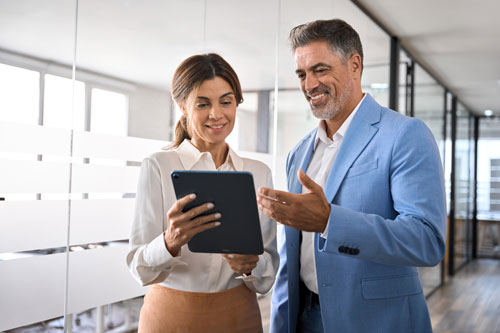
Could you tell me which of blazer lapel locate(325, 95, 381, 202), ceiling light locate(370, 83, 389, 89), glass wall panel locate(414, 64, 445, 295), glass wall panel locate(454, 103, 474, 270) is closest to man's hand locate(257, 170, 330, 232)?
blazer lapel locate(325, 95, 381, 202)

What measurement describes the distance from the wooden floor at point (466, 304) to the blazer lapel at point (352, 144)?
1.72 m

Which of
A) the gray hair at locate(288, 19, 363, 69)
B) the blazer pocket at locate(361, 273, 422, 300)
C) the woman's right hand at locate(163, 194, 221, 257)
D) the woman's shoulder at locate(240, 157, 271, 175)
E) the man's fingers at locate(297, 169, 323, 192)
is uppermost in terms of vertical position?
the gray hair at locate(288, 19, 363, 69)

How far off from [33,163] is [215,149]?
642mm

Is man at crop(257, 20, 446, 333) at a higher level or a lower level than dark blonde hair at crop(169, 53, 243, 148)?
lower

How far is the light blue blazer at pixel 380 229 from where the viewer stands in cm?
→ 137

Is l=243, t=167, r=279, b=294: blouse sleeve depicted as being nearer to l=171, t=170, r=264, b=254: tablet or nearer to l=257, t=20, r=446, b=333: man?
l=257, t=20, r=446, b=333: man

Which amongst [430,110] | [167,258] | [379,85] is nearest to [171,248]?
[167,258]

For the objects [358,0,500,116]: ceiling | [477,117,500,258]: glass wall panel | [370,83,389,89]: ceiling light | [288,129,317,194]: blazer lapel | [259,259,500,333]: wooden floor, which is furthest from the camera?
[477,117,500,258]: glass wall panel

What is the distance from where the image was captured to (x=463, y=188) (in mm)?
10984

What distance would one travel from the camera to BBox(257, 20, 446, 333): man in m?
1.35

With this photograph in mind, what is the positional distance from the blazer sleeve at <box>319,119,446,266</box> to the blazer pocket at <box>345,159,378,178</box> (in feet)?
0.18

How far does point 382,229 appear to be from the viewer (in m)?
1.37

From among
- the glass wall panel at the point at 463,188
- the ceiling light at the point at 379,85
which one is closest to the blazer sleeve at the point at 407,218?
the ceiling light at the point at 379,85

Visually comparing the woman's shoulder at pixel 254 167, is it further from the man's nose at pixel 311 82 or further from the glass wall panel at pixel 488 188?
the glass wall panel at pixel 488 188
